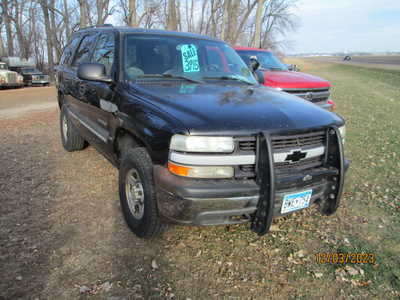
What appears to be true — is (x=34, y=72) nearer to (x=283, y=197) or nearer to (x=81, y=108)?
(x=81, y=108)

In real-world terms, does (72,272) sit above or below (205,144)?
below

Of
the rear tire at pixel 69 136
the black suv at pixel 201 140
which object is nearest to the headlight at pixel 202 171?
the black suv at pixel 201 140

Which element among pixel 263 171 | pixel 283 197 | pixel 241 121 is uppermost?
pixel 241 121

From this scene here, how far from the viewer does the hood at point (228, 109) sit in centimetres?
232

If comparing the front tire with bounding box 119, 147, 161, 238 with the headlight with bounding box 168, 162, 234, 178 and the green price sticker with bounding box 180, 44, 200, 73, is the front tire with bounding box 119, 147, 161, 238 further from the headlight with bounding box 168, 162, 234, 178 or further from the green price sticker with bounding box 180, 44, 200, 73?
the green price sticker with bounding box 180, 44, 200, 73

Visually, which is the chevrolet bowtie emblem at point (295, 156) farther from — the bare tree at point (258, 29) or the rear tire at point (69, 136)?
the bare tree at point (258, 29)

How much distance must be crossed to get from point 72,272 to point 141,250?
1.96 ft

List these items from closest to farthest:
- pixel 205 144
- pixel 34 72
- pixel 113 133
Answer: pixel 205 144
pixel 113 133
pixel 34 72

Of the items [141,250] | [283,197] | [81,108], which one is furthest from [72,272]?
[81,108]

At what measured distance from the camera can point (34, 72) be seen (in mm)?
23297

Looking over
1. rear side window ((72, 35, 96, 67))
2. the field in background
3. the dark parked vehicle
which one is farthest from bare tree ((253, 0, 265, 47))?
the field in background

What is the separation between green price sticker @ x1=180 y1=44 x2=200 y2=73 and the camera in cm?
353

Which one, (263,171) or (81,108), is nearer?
(263,171)
